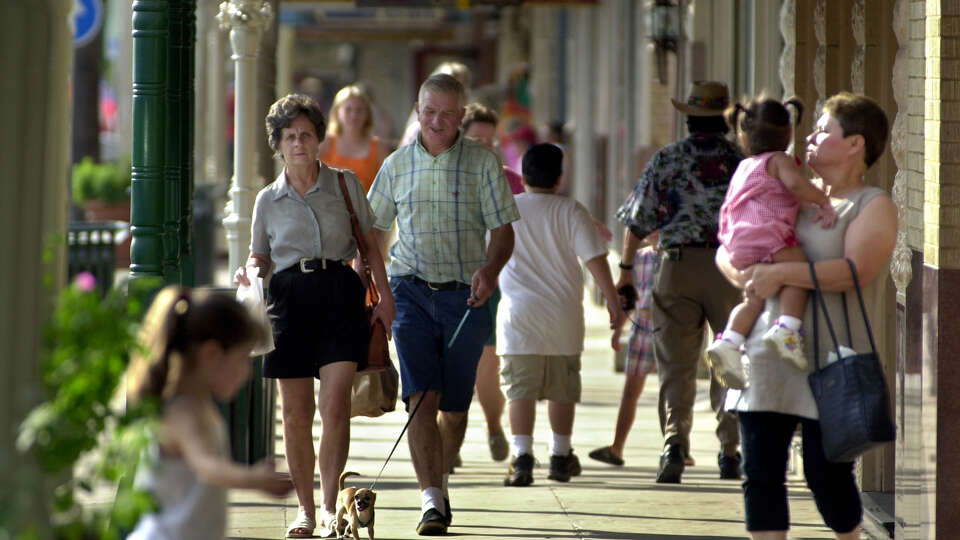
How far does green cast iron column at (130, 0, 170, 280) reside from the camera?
6328mm

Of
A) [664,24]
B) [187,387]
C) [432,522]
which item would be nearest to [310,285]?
[432,522]

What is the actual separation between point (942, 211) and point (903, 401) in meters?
0.78

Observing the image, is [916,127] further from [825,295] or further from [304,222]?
[304,222]

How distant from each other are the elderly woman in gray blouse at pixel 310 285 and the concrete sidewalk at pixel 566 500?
1.80 ft

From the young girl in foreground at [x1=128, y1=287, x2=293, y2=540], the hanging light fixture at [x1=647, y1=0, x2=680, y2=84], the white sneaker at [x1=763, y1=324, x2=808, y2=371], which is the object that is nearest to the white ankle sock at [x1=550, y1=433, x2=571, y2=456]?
the white sneaker at [x1=763, y1=324, x2=808, y2=371]

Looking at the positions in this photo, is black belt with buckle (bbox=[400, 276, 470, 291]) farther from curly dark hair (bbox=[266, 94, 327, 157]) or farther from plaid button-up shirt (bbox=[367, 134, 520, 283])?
curly dark hair (bbox=[266, 94, 327, 157])

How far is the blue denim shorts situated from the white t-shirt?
1.25 m

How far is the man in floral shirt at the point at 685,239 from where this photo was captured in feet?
25.5

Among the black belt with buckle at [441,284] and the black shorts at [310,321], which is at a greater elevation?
the black belt with buckle at [441,284]

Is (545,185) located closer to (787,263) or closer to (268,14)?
(268,14)

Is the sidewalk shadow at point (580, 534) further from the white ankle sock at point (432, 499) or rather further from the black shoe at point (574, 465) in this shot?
the black shoe at point (574, 465)

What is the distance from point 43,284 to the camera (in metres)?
3.65

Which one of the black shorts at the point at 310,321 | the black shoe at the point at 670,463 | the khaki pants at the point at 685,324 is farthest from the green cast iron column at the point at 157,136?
the black shoe at the point at 670,463

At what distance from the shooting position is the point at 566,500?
7695mm
